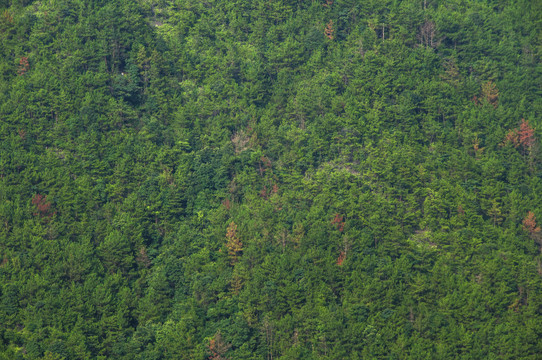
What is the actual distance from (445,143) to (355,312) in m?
31.2

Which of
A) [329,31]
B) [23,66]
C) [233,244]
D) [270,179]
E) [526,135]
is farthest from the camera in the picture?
[329,31]

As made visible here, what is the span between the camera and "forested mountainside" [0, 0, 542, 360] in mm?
103250

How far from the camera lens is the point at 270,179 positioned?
401ft

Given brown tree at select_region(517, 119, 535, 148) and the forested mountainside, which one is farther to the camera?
brown tree at select_region(517, 119, 535, 148)

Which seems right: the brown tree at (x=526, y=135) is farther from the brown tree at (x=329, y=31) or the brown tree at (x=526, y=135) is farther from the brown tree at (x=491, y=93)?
the brown tree at (x=329, y=31)

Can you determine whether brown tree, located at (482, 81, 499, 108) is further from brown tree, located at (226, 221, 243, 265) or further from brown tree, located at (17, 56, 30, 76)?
brown tree, located at (17, 56, 30, 76)

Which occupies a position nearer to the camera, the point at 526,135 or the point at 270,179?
the point at 270,179

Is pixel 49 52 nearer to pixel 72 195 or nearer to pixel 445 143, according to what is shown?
pixel 72 195

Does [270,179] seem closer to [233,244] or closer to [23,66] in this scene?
[233,244]

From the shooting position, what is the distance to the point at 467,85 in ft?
430

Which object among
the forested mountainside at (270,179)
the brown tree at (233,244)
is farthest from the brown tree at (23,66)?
the brown tree at (233,244)

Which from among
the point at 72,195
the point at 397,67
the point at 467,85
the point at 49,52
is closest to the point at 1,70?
the point at 49,52

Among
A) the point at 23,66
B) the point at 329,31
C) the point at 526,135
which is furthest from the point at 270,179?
the point at 23,66

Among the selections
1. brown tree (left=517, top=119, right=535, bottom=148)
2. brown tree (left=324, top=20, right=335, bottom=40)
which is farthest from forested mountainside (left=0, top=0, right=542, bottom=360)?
brown tree (left=517, top=119, right=535, bottom=148)
